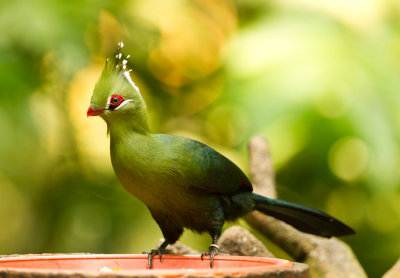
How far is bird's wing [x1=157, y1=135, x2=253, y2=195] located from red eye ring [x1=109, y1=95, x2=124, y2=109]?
0.23 m

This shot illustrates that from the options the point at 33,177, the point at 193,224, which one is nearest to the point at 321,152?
the point at 193,224

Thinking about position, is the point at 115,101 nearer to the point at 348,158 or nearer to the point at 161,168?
the point at 161,168

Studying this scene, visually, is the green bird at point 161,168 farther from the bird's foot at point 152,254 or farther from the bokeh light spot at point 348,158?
the bokeh light spot at point 348,158

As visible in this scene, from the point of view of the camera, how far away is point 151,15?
15.6 feet

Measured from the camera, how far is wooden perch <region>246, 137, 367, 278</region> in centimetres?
271

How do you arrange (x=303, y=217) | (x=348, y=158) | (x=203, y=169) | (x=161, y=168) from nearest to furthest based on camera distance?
(x=161, y=168) < (x=203, y=169) < (x=303, y=217) < (x=348, y=158)

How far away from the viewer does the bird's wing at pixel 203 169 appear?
7.68ft

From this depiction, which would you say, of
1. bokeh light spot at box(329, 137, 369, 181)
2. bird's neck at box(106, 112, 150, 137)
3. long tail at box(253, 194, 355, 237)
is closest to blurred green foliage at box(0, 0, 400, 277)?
bokeh light spot at box(329, 137, 369, 181)

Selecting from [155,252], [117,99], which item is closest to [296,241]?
[155,252]

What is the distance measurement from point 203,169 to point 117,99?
18.5 inches

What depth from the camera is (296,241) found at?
2.87m

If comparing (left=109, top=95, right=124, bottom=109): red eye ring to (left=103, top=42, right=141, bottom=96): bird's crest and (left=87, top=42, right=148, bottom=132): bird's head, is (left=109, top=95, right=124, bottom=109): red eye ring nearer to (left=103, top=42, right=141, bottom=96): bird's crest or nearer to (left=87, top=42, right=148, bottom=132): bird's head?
(left=87, top=42, right=148, bottom=132): bird's head

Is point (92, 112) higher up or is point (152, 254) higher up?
point (92, 112)

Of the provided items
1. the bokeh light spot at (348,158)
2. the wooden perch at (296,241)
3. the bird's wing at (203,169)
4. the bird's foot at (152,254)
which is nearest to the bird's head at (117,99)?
the bird's wing at (203,169)
